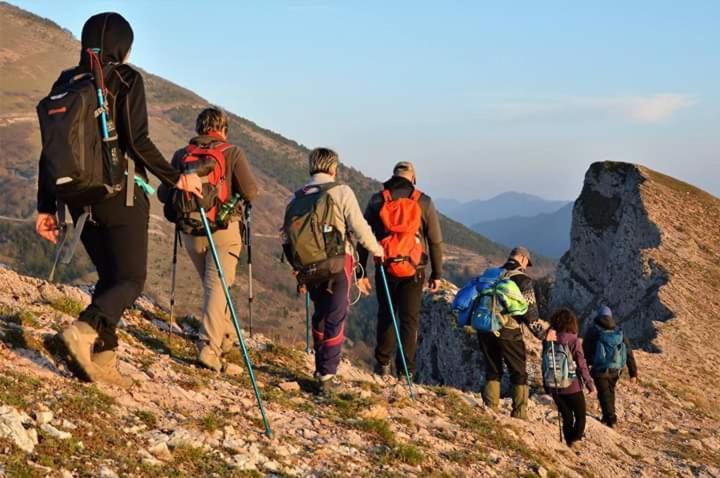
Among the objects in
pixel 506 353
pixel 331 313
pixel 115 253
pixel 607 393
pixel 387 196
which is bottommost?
pixel 607 393

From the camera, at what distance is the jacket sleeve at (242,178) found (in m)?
8.39

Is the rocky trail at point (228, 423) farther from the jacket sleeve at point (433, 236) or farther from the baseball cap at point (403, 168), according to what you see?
the baseball cap at point (403, 168)

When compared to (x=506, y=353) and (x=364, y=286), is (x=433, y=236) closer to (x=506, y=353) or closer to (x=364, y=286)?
(x=364, y=286)

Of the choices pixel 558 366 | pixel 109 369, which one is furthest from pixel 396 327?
pixel 109 369

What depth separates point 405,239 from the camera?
423 inches

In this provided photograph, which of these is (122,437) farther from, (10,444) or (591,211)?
(591,211)

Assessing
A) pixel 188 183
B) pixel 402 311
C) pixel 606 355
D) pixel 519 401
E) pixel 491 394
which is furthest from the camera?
pixel 606 355

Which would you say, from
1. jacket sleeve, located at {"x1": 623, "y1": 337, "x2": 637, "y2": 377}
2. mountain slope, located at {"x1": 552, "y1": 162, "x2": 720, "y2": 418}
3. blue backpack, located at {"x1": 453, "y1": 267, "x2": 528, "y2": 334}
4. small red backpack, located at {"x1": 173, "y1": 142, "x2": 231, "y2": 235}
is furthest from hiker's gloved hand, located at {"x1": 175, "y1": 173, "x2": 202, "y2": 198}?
mountain slope, located at {"x1": 552, "y1": 162, "x2": 720, "y2": 418}

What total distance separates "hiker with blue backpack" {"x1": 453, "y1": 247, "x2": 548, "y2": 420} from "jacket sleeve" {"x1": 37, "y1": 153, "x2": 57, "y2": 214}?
6.49 m

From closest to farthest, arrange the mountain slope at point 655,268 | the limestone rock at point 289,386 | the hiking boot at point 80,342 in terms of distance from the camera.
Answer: the hiking boot at point 80,342 < the limestone rock at point 289,386 < the mountain slope at point 655,268

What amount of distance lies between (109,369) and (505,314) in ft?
19.3

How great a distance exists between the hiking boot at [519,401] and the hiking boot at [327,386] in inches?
135

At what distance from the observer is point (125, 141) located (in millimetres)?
6066

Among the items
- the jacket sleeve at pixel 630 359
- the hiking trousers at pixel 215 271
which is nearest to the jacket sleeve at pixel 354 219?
the hiking trousers at pixel 215 271
